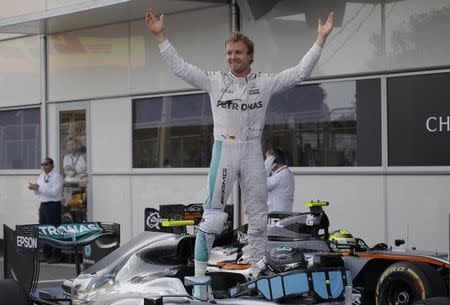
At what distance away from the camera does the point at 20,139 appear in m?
15.5

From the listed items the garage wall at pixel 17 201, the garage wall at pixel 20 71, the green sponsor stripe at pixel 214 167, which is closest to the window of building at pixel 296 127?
the garage wall at pixel 20 71

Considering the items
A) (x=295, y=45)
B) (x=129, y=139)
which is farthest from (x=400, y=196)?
(x=129, y=139)

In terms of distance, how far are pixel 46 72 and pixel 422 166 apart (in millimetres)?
7646

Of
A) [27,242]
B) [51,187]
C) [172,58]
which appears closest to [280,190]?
[27,242]

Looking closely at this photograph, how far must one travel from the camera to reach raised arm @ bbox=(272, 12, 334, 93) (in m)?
5.41

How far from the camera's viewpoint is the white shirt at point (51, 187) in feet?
42.9

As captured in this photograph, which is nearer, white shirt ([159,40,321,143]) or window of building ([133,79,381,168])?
white shirt ([159,40,321,143])

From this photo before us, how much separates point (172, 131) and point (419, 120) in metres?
4.35

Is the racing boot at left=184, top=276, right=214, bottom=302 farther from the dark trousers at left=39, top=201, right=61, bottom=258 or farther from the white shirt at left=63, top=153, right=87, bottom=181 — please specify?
the white shirt at left=63, top=153, right=87, bottom=181

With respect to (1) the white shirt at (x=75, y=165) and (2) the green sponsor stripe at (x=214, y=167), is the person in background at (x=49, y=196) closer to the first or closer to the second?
(1) the white shirt at (x=75, y=165)

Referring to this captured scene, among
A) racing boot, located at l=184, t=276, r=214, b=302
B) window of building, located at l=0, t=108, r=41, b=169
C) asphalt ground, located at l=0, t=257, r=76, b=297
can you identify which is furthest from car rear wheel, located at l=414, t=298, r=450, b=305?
window of building, located at l=0, t=108, r=41, b=169

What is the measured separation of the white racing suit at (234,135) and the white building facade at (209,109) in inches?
180

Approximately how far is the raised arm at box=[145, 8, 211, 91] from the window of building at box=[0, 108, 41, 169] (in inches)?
395

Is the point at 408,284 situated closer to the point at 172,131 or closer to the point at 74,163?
the point at 172,131
